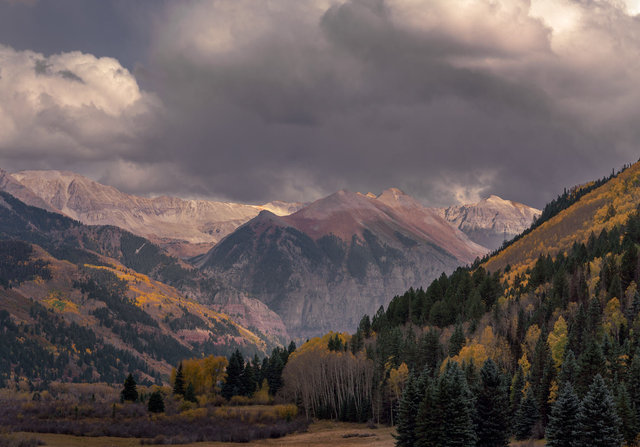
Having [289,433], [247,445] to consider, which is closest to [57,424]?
[247,445]

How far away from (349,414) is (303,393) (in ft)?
61.5

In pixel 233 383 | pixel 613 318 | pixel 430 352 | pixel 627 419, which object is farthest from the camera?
pixel 233 383

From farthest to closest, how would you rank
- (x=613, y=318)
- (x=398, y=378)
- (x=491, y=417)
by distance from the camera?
→ (x=398, y=378) → (x=613, y=318) → (x=491, y=417)

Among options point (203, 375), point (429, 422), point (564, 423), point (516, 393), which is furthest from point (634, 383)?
point (203, 375)

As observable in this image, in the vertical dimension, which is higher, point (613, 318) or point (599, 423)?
point (613, 318)

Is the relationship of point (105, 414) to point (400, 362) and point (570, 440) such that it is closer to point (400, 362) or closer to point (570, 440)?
point (400, 362)

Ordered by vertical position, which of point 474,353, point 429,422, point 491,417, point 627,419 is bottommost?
point 429,422

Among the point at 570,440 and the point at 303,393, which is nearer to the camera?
the point at 570,440

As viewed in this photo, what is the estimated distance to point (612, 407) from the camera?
66875 mm

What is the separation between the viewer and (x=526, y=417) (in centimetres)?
9650

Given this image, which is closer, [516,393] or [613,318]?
[516,393]

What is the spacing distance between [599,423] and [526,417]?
105 feet

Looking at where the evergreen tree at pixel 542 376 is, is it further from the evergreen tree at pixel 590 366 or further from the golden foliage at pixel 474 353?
the golden foliage at pixel 474 353

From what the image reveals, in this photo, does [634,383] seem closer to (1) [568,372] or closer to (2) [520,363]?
(1) [568,372]
